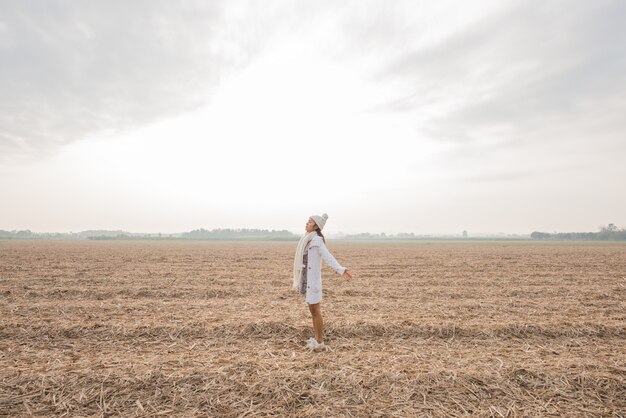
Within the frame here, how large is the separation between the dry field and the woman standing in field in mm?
498

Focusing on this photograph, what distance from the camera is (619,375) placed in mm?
5273

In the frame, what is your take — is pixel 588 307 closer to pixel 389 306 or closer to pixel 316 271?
pixel 389 306

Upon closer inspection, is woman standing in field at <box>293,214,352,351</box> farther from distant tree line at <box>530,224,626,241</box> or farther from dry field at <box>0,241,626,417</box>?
distant tree line at <box>530,224,626,241</box>

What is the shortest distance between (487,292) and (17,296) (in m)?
15.4

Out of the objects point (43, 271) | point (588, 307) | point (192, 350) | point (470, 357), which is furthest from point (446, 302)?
point (43, 271)

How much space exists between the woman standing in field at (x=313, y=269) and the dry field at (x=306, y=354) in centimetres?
50

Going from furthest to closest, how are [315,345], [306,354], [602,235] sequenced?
1. [602,235]
2. [315,345]
3. [306,354]

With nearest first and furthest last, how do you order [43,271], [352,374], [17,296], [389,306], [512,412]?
[512,412], [352,374], [389,306], [17,296], [43,271]

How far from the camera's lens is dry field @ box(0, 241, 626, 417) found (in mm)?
4531

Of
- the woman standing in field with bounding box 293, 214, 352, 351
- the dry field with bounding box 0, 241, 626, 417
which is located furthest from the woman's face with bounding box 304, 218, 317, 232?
the dry field with bounding box 0, 241, 626, 417

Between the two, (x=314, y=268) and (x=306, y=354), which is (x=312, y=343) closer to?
(x=306, y=354)

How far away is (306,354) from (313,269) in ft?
4.82

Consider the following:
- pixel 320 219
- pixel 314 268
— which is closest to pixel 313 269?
pixel 314 268

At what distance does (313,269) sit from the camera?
6.56 m
